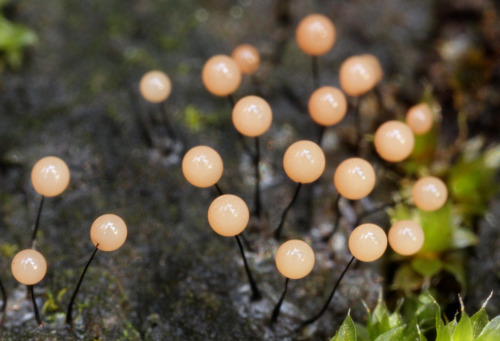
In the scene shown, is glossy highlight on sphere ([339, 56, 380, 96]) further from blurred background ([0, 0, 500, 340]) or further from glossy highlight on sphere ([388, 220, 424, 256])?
glossy highlight on sphere ([388, 220, 424, 256])

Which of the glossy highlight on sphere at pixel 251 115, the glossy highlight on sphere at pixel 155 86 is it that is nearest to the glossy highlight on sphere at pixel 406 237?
the glossy highlight on sphere at pixel 251 115

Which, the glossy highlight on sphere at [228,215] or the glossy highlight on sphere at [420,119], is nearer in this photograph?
the glossy highlight on sphere at [228,215]

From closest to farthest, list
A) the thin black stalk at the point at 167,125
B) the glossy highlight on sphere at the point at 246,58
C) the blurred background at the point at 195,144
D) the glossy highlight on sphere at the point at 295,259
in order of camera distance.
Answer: the glossy highlight on sphere at the point at 295,259 < the blurred background at the point at 195,144 < the glossy highlight on sphere at the point at 246,58 < the thin black stalk at the point at 167,125

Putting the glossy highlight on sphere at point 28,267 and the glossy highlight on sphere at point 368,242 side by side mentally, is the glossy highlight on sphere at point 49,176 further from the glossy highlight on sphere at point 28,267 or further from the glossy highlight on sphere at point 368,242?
the glossy highlight on sphere at point 368,242

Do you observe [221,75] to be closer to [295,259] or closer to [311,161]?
[311,161]

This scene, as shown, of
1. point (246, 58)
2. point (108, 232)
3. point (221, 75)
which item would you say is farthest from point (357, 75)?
point (108, 232)

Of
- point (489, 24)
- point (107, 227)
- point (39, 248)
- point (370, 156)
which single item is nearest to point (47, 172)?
point (107, 227)

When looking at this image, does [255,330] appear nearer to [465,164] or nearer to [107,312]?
[107,312]

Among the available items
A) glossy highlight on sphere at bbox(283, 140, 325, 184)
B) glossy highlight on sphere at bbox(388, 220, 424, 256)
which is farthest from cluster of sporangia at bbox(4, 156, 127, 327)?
glossy highlight on sphere at bbox(388, 220, 424, 256)
